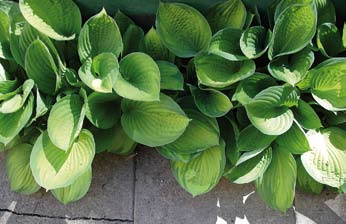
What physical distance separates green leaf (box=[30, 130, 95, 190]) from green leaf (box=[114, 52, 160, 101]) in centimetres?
19

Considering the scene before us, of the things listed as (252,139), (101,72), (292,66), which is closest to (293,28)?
(292,66)

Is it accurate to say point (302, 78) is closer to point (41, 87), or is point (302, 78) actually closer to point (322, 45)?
point (322, 45)

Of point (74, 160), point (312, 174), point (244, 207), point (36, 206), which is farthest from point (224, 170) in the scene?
point (36, 206)

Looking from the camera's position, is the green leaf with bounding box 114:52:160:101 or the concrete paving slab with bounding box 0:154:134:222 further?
the concrete paving slab with bounding box 0:154:134:222

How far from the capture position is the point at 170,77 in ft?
5.06

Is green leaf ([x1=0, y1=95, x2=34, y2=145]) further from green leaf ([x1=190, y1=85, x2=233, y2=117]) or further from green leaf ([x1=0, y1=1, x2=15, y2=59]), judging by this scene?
green leaf ([x1=190, y1=85, x2=233, y2=117])

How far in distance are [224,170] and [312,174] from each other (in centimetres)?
24

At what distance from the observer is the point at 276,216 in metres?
1.61

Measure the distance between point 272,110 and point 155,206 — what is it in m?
0.44

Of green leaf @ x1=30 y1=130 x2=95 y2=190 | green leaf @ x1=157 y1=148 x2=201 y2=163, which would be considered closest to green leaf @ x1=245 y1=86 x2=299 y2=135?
green leaf @ x1=157 y1=148 x2=201 y2=163

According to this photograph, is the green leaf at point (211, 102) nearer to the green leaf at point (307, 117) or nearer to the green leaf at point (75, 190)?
the green leaf at point (307, 117)

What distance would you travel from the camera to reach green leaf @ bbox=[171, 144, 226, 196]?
5.08 ft

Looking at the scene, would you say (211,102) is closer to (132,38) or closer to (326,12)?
(132,38)

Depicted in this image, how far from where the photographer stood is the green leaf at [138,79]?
4.58 ft
